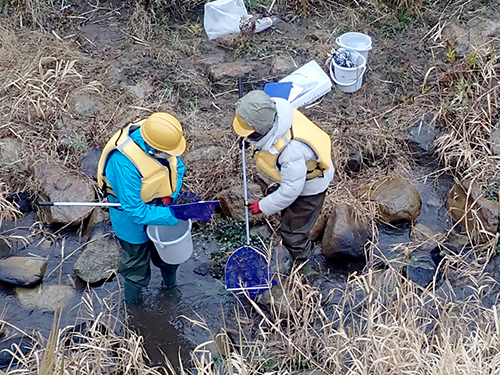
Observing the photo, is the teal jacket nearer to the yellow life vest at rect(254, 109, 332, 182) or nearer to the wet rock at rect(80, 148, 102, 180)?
the yellow life vest at rect(254, 109, 332, 182)

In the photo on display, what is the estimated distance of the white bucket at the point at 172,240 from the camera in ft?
13.5

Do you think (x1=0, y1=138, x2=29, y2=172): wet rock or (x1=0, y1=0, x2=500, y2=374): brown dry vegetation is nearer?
(x1=0, y1=0, x2=500, y2=374): brown dry vegetation

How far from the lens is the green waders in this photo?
431cm

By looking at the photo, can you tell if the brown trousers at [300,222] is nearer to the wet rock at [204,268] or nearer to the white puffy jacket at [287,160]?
the white puffy jacket at [287,160]

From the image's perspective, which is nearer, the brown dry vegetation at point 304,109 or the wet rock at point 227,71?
the brown dry vegetation at point 304,109

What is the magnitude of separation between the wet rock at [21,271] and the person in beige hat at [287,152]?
203cm

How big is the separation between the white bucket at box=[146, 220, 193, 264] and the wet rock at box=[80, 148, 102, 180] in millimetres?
1573

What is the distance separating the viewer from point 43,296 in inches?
195

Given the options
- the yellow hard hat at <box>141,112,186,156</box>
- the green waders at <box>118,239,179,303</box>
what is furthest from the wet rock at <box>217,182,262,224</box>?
the yellow hard hat at <box>141,112,186,156</box>

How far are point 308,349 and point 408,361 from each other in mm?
722

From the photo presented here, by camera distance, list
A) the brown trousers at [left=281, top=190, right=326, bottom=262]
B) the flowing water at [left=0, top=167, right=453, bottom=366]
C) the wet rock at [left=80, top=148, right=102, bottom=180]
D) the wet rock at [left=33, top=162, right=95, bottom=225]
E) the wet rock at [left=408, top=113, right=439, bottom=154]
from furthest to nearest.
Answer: the wet rock at [left=408, top=113, right=439, bottom=154]
the wet rock at [left=80, top=148, right=102, bottom=180]
the wet rock at [left=33, top=162, right=95, bottom=225]
the flowing water at [left=0, top=167, right=453, bottom=366]
the brown trousers at [left=281, top=190, right=326, bottom=262]

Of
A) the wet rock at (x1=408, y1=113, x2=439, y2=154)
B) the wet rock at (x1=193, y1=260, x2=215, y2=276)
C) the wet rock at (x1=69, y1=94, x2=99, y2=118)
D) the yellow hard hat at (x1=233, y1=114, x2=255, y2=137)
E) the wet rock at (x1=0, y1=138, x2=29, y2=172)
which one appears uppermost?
the yellow hard hat at (x1=233, y1=114, x2=255, y2=137)

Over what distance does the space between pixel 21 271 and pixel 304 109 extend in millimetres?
Answer: 3189

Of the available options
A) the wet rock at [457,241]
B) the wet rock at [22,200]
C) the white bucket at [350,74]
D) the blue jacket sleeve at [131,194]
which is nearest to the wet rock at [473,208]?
the wet rock at [457,241]
